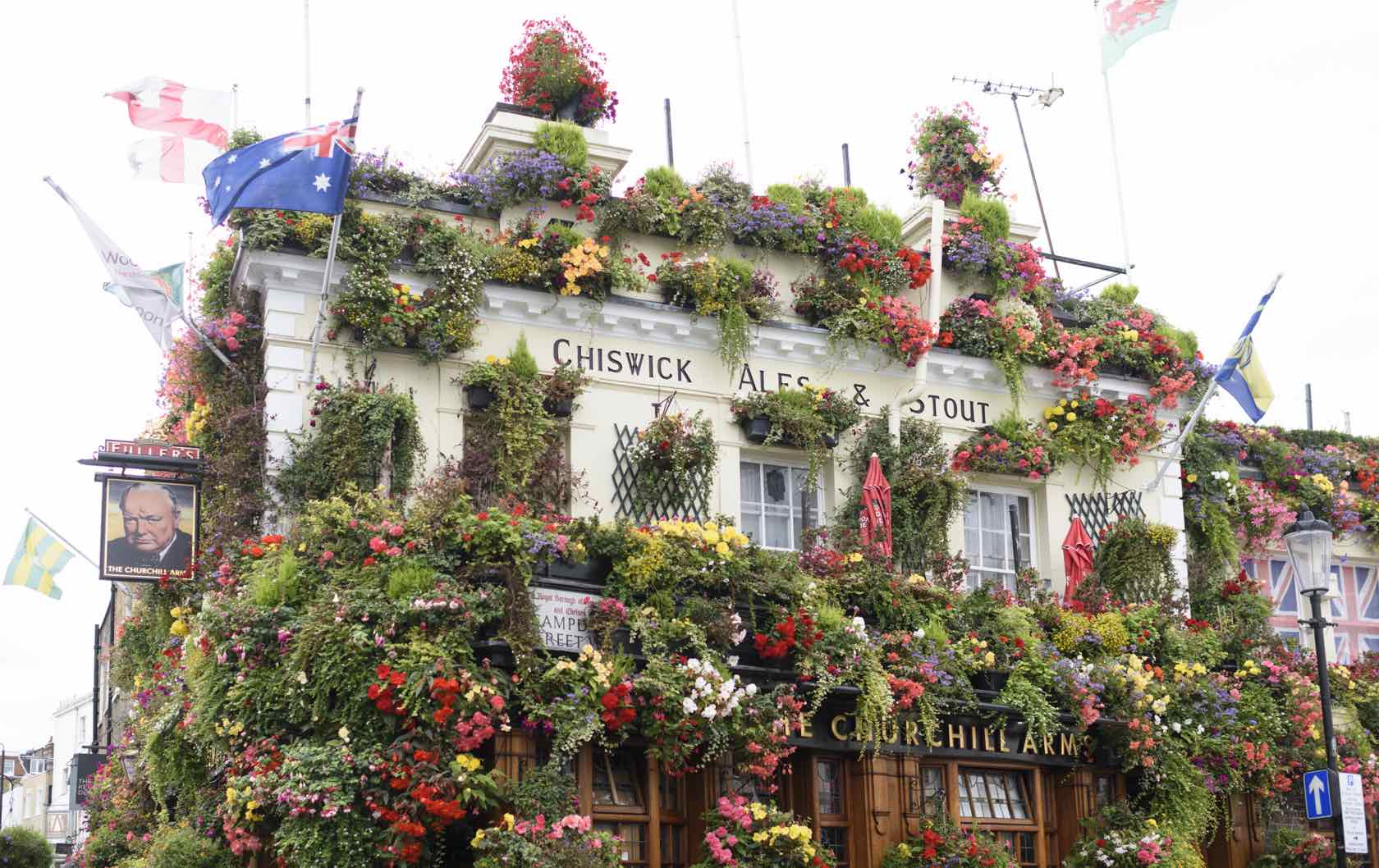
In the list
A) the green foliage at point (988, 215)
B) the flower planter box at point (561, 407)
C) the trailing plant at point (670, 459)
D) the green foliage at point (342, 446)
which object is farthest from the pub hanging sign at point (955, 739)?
the green foliage at point (988, 215)

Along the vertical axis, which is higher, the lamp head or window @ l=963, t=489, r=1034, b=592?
window @ l=963, t=489, r=1034, b=592

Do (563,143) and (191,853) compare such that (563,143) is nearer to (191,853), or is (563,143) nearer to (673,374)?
(673,374)

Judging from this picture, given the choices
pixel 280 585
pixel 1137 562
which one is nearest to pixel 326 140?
pixel 280 585

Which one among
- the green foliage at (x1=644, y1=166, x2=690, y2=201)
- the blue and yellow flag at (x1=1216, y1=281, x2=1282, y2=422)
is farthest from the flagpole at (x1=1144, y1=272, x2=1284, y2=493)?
the green foliage at (x1=644, y1=166, x2=690, y2=201)

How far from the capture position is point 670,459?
16656mm

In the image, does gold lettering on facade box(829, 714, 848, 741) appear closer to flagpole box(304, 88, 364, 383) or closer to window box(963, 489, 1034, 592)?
window box(963, 489, 1034, 592)

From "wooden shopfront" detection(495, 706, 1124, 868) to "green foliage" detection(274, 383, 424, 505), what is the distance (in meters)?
3.56

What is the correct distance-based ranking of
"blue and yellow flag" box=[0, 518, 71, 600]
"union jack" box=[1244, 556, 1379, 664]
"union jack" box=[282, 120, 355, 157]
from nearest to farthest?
1. "union jack" box=[282, 120, 355, 157]
2. "blue and yellow flag" box=[0, 518, 71, 600]
3. "union jack" box=[1244, 556, 1379, 664]

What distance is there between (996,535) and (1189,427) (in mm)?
2712

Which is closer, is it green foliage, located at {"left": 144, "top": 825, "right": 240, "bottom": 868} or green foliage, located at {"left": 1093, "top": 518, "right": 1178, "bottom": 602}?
green foliage, located at {"left": 144, "top": 825, "right": 240, "bottom": 868}

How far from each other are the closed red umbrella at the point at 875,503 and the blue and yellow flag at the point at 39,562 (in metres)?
9.71

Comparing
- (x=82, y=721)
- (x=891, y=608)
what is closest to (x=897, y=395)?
(x=891, y=608)

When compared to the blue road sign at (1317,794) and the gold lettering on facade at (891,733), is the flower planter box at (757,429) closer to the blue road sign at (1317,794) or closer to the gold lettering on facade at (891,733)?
the gold lettering on facade at (891,733)

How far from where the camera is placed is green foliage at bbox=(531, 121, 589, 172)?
17281 millimetres
